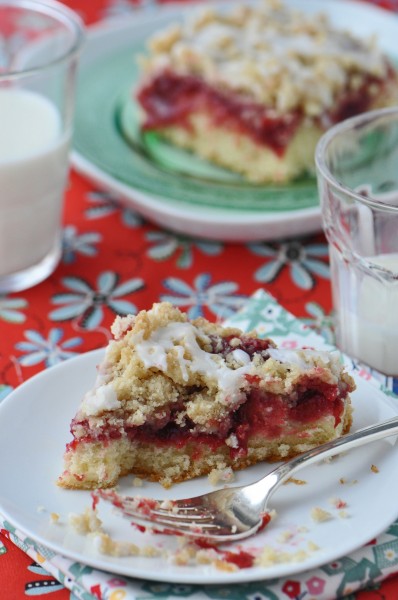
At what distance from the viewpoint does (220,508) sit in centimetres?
171

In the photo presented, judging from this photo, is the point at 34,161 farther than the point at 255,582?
Yes

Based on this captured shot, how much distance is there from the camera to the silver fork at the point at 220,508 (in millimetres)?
1646

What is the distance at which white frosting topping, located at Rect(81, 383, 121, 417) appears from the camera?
179cm

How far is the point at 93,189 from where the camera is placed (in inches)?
124

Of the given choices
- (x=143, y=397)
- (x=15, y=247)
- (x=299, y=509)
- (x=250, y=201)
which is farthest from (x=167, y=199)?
(x=299, y=509)

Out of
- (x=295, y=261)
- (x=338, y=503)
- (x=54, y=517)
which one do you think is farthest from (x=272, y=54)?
(x=54, y=517)

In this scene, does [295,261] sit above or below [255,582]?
below

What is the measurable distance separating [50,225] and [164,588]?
137cm

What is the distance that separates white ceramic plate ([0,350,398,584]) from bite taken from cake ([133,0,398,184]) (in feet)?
4.46

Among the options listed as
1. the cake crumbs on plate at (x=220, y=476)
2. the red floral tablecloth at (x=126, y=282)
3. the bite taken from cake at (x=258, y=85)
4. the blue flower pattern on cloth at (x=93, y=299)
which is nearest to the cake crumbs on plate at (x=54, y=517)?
the cake crumbs on plate at (x=220, y=476)

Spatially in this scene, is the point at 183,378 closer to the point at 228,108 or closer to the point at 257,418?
the point at 257,418

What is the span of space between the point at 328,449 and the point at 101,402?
1.46ft

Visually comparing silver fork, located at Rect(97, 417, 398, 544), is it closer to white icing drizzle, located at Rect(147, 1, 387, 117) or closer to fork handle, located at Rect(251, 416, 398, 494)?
fork handle, located at Rect(251, 416, 398, 494)

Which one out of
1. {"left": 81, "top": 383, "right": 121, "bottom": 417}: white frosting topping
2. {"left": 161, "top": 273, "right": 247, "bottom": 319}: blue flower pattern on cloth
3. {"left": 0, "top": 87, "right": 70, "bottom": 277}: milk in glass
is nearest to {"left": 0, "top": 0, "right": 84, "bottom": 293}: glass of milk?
{"left": 0, "top": 87, "right": 70, "bottom": 277}: milk in glass
